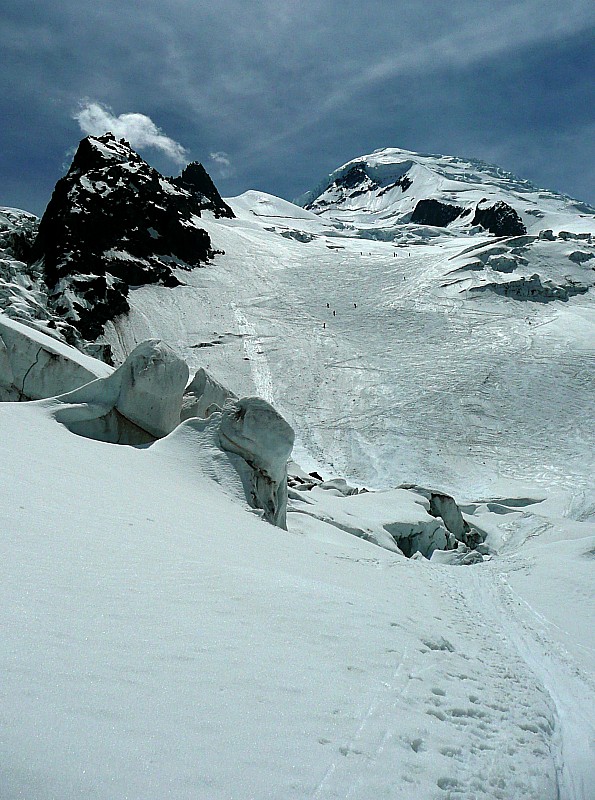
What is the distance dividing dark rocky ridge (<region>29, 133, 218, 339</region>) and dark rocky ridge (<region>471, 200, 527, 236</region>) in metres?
71.0

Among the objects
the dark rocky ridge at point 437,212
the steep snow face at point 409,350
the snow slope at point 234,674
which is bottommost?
the snow slope at point 234,674

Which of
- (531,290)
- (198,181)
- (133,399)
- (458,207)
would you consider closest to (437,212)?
(458,207)

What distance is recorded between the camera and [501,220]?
116 m

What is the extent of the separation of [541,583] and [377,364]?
3173cm

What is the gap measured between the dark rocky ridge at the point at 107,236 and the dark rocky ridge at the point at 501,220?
2796 inches

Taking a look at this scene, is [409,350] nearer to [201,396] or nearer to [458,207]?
[201,396]

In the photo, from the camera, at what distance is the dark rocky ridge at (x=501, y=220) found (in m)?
113

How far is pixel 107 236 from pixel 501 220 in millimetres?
88498

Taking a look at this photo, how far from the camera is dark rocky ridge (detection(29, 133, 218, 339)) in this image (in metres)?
49.6

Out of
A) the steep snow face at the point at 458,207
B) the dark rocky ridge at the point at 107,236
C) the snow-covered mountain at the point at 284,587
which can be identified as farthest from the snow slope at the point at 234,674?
the steep snow face at the point at 458,207

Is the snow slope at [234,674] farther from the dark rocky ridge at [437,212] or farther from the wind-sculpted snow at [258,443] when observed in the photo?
the dark rocky ridge at [437,212]

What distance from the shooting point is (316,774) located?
305 cm

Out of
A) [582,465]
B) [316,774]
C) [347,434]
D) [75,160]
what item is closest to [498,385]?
[582,465]

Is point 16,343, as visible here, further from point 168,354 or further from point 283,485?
point 283,485
